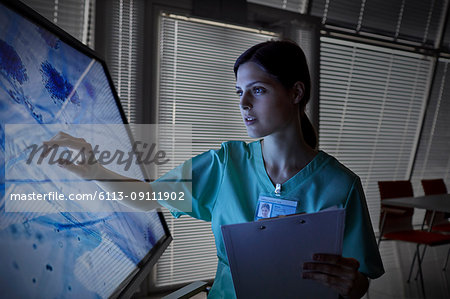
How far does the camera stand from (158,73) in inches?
128

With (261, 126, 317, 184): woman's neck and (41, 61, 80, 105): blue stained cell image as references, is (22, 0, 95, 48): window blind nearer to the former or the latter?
(41, 61, 80, 105): blue stained cell image

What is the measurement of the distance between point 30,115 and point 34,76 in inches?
4.3

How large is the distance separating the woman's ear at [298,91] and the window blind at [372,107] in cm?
298

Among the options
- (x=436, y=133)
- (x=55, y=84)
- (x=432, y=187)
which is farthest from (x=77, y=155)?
(x=436, y=133)

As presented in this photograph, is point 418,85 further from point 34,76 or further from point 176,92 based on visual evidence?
point 34,76

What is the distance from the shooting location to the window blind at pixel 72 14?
253 centimetres

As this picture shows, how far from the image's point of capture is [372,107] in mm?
4758

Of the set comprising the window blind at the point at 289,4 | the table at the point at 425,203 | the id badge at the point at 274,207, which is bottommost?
the table at the point at 425,203

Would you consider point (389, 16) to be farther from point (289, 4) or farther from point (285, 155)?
point (285, 155)

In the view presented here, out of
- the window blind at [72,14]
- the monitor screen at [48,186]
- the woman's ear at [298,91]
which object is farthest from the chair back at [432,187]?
the monitor screen at [48,186]

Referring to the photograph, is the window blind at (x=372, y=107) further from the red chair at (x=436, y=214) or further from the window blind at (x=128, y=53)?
the window blind at (x=128, y=53)

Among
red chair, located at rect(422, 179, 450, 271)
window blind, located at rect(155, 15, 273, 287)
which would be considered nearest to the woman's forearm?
window blind, located at rect(155, 15, 273, 287)

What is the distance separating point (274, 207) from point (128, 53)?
220cm

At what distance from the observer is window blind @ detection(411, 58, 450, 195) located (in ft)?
17.5
